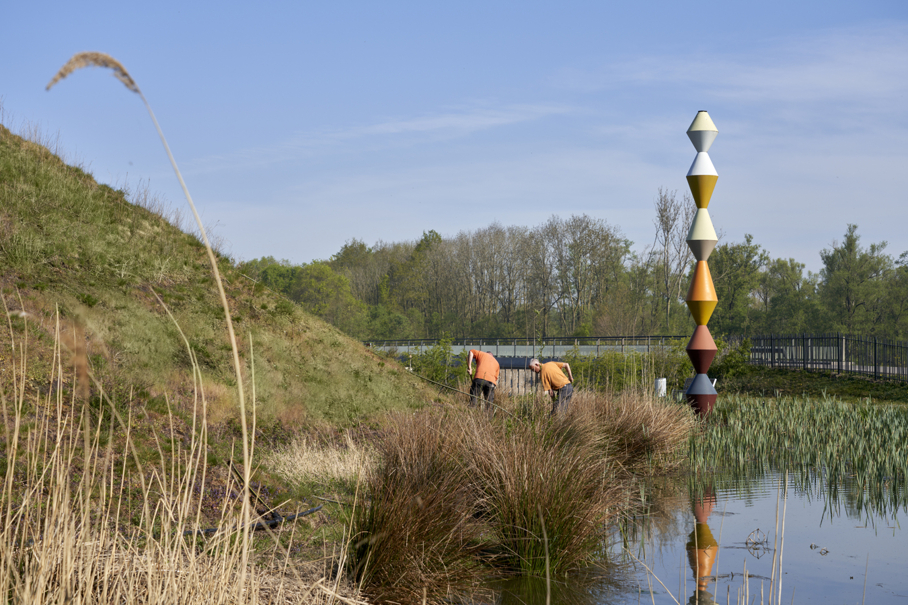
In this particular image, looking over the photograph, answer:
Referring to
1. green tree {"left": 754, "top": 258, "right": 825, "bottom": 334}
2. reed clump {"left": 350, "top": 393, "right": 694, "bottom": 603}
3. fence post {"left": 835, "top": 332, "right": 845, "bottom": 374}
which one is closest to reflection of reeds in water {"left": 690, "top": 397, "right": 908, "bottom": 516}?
reed clump {"left": 350, "top": 393, "right": 694, "bottom": 603}

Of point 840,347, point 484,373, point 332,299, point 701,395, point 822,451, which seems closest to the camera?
point 822,451

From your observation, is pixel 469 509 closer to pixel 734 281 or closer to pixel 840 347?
pixel 840 347

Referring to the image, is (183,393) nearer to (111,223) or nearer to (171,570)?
(111,223)

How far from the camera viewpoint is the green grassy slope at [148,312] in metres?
9.05

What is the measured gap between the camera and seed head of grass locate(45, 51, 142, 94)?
121 cm

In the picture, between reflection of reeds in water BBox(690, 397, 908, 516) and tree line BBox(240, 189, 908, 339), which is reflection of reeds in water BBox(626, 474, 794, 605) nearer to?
reflection of reeds in water BBox(690, 397, 908, 516)

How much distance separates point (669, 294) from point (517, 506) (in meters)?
37.3

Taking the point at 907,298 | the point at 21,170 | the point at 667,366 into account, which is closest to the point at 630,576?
the point at 21,170

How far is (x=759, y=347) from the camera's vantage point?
90.8ft

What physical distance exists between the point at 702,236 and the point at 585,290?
34838mm

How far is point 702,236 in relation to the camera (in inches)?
440

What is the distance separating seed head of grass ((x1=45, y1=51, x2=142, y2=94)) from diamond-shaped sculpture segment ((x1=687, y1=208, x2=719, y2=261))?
1078 centimetres

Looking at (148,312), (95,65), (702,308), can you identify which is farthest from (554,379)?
(95,65)

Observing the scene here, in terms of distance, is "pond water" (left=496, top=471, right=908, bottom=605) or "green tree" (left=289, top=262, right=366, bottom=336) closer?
"pond water" (left=496, top=471, right=908, bottom=605)
